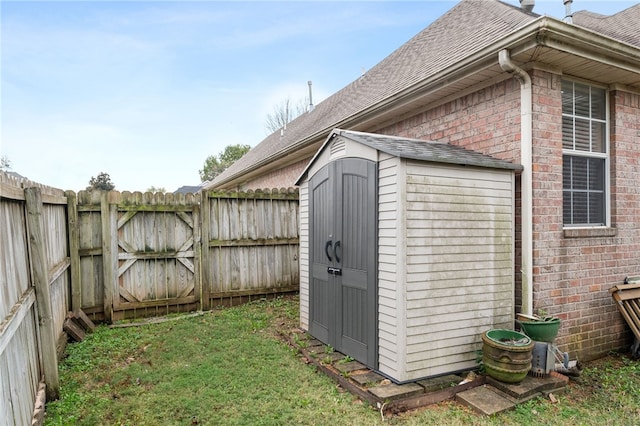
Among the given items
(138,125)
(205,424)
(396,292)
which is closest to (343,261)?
(396,292)

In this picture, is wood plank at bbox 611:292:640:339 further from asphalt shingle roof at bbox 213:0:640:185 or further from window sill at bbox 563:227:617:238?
asphalt shingle roof at bbox 213:0:640:185

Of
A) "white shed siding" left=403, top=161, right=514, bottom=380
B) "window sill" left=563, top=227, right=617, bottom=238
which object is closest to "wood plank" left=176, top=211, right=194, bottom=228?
"white shed siding" left=403, top=161, right=514, bottom=380

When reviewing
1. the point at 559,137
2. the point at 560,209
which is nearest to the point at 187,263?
the point at 560,209

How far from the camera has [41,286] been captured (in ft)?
10.4

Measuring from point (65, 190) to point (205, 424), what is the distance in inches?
179

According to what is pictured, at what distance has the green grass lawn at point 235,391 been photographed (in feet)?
9.89

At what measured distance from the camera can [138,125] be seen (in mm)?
20750

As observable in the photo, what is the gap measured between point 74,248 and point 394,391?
517 centimetres

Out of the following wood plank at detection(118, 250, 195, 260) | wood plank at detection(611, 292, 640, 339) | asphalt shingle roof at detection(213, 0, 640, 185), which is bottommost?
wood plank at detection(611, 292, 640, 339)

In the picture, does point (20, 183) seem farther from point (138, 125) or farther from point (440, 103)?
point (138, 125)

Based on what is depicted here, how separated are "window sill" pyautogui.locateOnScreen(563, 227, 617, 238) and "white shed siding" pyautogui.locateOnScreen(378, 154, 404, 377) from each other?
2.20 meters

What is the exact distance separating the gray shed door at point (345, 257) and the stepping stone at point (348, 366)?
6 cm

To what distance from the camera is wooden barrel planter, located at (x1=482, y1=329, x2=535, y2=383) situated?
3.32 m

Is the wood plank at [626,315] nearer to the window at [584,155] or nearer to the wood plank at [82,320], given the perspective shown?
the window at [584,155]
